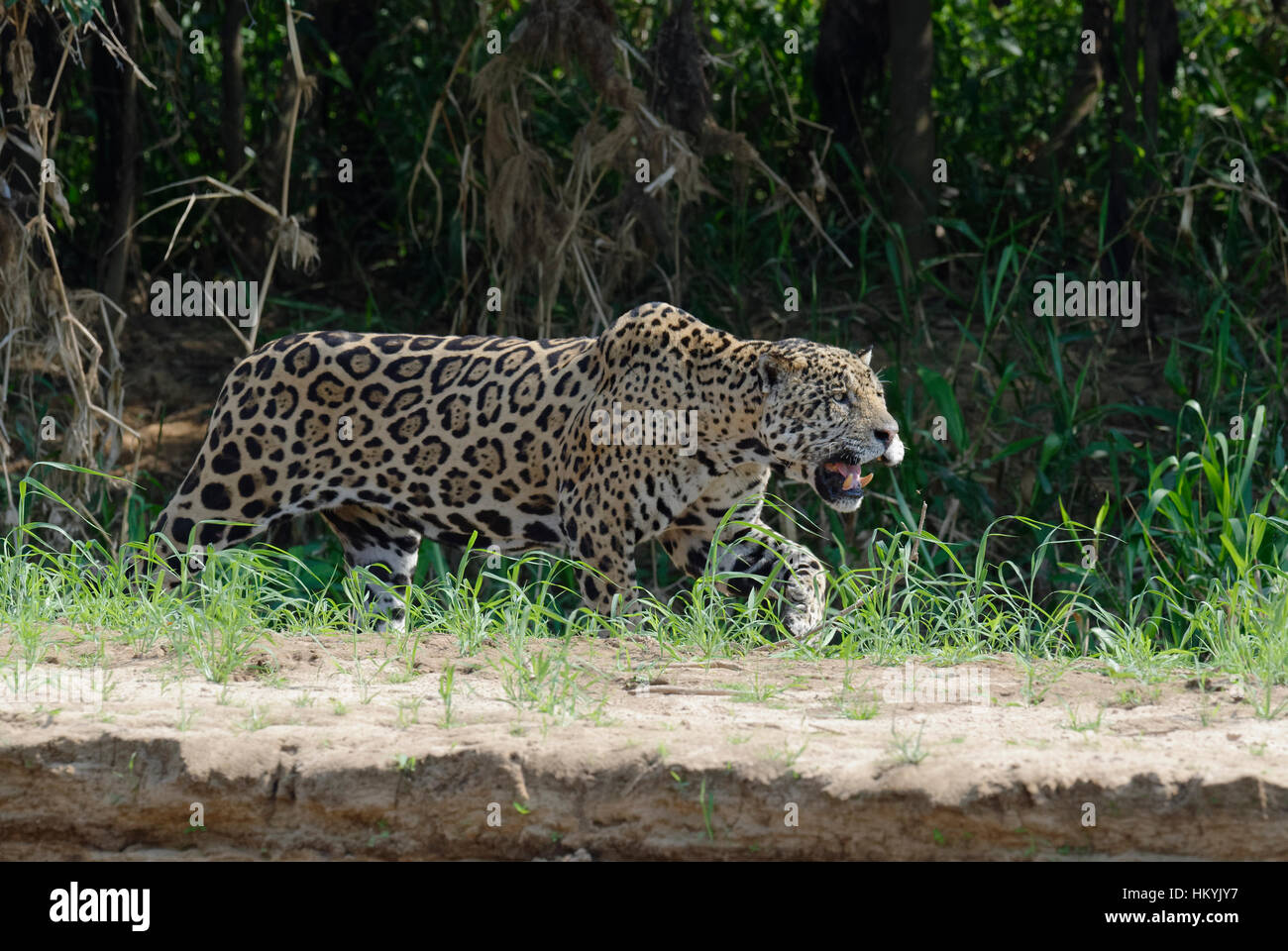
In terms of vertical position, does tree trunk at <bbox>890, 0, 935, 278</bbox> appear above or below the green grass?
above

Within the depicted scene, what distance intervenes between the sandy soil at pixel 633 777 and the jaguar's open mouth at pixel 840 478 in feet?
6.11

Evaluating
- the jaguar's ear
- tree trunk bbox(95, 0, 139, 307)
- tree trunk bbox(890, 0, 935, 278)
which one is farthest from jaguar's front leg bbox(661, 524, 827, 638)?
tree trunk bbox(95, 0, 139, 307)

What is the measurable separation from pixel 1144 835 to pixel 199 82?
8.97 metres

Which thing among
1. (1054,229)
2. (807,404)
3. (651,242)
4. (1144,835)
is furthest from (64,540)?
(1144,835)

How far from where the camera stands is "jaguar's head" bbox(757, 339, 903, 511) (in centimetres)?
669

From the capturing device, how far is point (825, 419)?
6.69 meters

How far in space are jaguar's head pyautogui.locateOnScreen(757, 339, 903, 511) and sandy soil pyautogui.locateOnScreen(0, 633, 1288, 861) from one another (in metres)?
1.85

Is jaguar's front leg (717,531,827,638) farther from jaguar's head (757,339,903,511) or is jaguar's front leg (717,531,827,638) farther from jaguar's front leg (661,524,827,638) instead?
jaguar's head (757,339,903,511)

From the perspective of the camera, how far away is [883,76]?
1104 centimetres

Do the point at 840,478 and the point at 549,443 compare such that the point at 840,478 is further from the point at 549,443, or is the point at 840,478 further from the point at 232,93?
the point at 232,93

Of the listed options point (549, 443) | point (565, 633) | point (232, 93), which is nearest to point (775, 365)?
point (549, 443)

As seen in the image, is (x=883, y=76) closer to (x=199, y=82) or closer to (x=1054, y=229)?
(x=1054, y=229)

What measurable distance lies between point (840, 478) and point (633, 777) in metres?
2.67

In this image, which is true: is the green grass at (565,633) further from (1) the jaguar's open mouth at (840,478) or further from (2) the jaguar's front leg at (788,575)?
(1) the jaguar's open mouth at (840,478)
